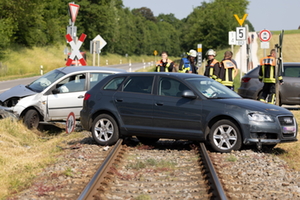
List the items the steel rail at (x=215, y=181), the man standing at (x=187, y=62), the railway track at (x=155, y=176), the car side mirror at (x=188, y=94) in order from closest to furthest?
the steel rail at (x=215, y=181), the railway track at (x=155, y=176), the car side mirror at (x=188, y=94), the man standing at (x=187, y=62)

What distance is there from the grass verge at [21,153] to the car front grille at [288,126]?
3.99 m

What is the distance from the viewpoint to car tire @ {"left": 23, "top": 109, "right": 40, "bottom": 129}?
43.3 feet

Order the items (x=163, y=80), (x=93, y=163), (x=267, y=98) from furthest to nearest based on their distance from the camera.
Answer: (x=267, y=98), (x=163, y=80), (x=93, y=163)

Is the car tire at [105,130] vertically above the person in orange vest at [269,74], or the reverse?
the person in orange vest at [269,74]

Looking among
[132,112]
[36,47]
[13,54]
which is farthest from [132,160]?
[36,47]

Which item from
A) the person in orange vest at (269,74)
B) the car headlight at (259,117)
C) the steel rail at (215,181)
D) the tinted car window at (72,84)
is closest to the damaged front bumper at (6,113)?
the tinted car window at (72,84)

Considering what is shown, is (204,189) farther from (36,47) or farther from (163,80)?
(36,47)

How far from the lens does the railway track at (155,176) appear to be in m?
6.56

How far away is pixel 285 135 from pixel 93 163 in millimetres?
3498

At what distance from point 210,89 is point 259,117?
3.94 ft

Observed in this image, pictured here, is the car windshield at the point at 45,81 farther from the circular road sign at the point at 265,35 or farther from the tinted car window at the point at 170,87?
the circular road sign at the point at 265,35

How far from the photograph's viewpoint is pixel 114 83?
36.8ft

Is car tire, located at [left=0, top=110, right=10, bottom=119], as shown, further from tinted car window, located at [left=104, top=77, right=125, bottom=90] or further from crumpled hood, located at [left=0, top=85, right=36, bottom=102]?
tinted car window, located at [left=104, top=77, right=125, bottom=90]

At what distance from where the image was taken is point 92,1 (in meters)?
87.6
